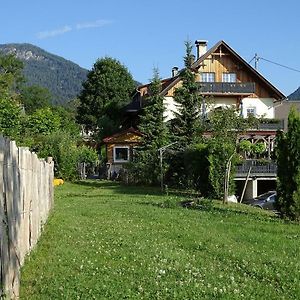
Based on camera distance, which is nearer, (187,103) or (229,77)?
(187,103)

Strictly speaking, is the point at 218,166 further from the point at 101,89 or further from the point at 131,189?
the point at 101,89

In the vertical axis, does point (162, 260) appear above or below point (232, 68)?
below

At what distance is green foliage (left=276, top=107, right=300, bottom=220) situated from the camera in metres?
17.3

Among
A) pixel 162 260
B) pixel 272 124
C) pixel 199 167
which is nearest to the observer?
pixel 162 260

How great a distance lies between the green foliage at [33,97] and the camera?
104m

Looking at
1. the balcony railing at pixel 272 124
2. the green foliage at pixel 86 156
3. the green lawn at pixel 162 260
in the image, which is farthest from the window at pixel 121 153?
the green lawn at pixel 162 260

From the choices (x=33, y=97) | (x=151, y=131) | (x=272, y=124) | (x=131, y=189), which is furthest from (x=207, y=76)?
(x=33, y=97)

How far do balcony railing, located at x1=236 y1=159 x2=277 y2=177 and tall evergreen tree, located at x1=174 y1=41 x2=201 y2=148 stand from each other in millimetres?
5077

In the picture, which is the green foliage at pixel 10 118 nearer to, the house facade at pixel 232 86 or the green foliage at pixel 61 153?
the green foliage at pixel 61 153

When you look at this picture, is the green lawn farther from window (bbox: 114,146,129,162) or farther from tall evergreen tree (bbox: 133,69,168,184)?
window (bbox: 114,146,129,162)

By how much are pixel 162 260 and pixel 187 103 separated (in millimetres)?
33994

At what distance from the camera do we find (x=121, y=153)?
169ft

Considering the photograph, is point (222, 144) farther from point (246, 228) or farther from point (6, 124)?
point (6, 124)

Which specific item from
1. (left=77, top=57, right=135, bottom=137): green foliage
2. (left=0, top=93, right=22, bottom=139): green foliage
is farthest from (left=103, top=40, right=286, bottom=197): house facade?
(left=77, top=57, right=135, bottom=137): green foliage
